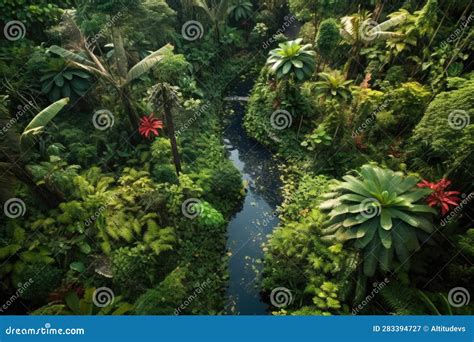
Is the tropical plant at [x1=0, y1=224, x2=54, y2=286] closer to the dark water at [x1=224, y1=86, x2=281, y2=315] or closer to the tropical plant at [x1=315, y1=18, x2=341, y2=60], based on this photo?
the dark water at [x1=224, y1=86, x2=281, y2=315]

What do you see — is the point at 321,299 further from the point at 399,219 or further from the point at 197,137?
the point at 197,137

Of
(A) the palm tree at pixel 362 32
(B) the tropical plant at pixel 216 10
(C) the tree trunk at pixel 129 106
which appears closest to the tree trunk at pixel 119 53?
(C) the tree trunk at pixel 129 106

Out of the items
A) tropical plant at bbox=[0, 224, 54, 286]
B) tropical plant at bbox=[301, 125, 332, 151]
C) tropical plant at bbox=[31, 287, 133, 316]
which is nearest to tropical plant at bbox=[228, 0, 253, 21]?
tropical plant at bbox=[301, 125, 332, 151]

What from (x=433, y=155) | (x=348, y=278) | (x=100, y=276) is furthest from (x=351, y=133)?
(x=100, y=276)

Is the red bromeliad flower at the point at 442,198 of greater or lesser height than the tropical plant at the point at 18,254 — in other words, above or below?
above

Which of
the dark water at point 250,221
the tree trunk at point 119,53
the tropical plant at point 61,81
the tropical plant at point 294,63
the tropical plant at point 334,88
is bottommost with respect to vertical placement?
the dark water at point 250,221

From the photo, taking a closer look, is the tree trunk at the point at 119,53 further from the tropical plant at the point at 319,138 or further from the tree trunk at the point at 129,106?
the tropical plant at the point at 319,138
